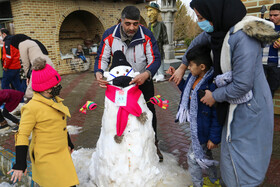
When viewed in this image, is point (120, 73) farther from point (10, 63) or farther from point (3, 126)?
point (10, 63)

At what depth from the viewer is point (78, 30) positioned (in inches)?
512

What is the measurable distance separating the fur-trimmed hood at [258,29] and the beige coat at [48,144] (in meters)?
1.73

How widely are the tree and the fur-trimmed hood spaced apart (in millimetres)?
22060

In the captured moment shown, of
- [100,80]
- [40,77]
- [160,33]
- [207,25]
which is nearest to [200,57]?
[207,25]

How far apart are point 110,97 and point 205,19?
1.21m

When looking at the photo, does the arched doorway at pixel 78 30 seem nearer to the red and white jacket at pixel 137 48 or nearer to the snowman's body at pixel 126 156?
the red and white jacket at pixel 137 48

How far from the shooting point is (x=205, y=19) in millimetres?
1761

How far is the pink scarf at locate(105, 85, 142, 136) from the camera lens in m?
2.26

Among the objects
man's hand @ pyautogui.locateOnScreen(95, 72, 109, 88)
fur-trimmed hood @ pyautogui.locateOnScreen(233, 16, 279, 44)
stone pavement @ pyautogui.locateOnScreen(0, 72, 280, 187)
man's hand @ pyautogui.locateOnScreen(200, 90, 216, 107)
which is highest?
fur-trimmed hood @ pyautogui.locateOnScreen(233, 16, 279, 44)

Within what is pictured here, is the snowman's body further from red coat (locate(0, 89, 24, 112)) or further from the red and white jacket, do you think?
red coat (locate(0, 89, 24, 112))

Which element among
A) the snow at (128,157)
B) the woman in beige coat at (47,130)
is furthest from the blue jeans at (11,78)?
the snow at (128,157)

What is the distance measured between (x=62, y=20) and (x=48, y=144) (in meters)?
9.59

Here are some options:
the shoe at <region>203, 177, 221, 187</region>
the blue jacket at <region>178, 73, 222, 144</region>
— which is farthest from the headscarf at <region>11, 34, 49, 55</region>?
the shoe at <region>203, 177, 221, 187</region>

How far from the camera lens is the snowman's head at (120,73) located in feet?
7.52
